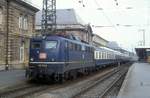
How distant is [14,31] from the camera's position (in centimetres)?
3975

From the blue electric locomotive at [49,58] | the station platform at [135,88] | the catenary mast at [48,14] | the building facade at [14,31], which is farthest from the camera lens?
the catenary mast at [48,14]

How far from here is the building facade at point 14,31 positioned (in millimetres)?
37562

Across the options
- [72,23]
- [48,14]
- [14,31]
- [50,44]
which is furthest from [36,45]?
[72,23]

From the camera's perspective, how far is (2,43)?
1468 inches

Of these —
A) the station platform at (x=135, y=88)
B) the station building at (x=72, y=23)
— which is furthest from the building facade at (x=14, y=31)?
the station building at (x=72, y=23)

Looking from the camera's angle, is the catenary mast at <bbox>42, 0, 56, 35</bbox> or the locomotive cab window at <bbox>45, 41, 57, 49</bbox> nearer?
the locomotive cab window at <bbox>45, 41, 57, 49</bbox>

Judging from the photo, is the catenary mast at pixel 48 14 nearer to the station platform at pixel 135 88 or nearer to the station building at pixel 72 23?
the station platform at pixel 135 88

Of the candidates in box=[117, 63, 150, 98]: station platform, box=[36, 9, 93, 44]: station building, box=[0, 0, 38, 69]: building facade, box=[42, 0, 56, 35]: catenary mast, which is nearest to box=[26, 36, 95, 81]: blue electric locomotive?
box=[117, 63, 150, 98]: station platform

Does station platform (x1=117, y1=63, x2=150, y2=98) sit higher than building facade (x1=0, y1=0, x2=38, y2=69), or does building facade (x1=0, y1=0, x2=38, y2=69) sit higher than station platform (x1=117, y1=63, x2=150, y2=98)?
building facade (x1=0, y1=0, x2=38, y2=69)

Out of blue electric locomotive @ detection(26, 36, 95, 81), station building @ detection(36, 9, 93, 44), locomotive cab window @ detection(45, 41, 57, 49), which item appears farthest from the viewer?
station building @ detection(36, 9, 93, 44)

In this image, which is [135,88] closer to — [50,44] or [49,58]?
[49,58]

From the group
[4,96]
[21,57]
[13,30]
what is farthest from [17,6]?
[4,96]

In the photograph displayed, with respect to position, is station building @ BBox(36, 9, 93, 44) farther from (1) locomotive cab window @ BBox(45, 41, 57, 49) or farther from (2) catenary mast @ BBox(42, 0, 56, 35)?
(1) locomotive cab window @ BBox(45, 41, 57, 49)

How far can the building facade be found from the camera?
37.6 m
